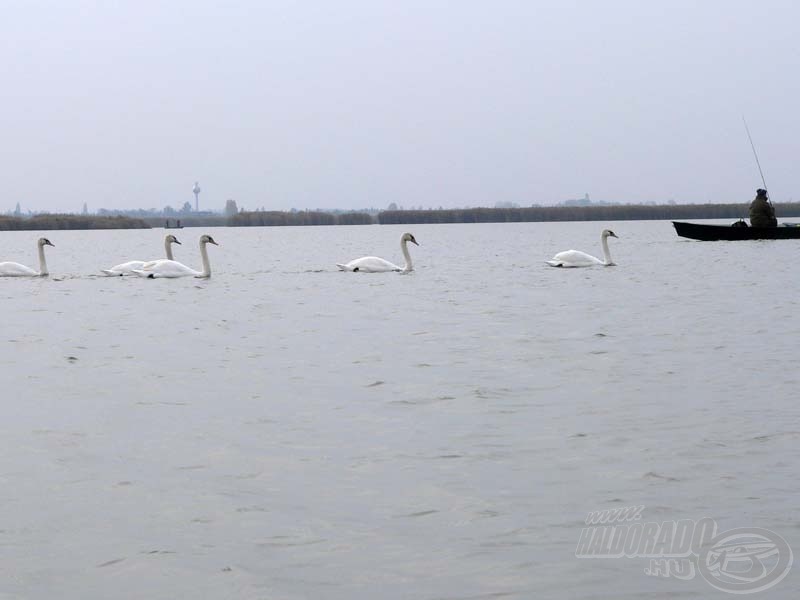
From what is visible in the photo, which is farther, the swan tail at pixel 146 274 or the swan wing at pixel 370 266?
the swan wing at pixel 370 266

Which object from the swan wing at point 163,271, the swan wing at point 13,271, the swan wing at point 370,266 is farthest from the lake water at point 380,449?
the swan wing at point 13,271

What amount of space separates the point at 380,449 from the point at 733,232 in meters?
30.9

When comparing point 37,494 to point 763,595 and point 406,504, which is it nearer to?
point 406,504

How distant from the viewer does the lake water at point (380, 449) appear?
15.6ft

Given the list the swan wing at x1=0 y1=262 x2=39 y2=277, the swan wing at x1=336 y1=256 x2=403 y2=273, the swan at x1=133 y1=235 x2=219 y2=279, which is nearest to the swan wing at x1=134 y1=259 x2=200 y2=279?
the swan at x1=133 y1=235 x2=219 y2=279

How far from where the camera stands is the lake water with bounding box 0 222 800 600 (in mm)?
4770

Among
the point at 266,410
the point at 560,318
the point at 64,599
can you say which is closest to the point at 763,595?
the point at 64,599

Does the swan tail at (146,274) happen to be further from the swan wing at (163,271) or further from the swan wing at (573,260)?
the swan wing at (573,260)

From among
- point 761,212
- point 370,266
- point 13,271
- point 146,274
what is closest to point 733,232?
point 761,212

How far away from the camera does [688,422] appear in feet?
24.5

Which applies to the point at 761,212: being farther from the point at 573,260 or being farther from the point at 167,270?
the point at 167,270

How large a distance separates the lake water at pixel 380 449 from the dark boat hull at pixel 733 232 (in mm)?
20956

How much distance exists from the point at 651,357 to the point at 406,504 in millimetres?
5496

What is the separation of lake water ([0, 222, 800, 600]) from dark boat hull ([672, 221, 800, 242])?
21.0m
